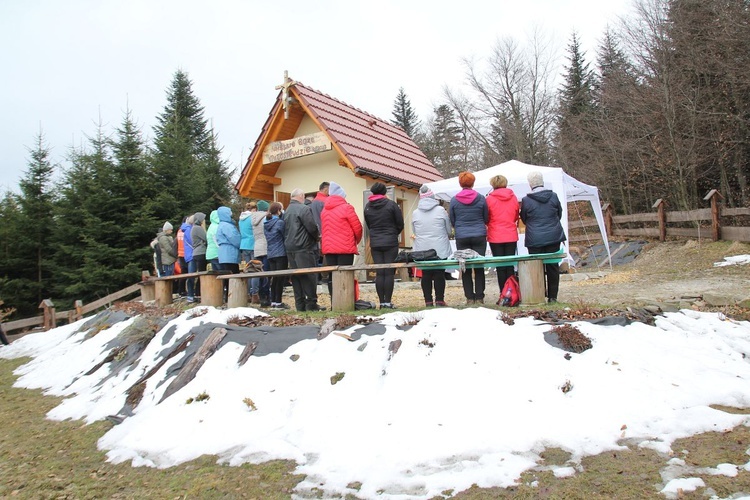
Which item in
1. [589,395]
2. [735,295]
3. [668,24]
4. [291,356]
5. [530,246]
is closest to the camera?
[589,395]

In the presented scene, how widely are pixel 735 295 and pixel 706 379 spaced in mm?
3939

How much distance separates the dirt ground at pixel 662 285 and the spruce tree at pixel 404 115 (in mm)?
36568

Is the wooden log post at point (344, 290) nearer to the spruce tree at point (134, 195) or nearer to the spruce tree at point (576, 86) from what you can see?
the spruce tree at point (134, 195)

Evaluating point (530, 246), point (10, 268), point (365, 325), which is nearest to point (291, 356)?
point (365, 325)

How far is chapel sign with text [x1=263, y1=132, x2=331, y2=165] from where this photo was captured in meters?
13.5

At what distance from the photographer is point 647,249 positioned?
672 inches

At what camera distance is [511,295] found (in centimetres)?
669

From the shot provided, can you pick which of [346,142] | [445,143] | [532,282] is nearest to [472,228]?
[532,282]

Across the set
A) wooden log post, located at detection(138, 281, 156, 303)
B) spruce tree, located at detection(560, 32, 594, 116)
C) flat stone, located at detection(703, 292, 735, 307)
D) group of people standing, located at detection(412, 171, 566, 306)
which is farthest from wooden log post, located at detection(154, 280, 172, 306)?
spruce tree, located at detection(560, 32, 594, 116)

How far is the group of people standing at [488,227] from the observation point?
274 inches

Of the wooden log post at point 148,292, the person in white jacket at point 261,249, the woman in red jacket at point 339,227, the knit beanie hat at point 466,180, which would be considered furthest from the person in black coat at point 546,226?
the wooden log post at point 148,292

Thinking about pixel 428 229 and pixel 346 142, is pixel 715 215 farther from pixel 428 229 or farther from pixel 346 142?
pixel 428 229

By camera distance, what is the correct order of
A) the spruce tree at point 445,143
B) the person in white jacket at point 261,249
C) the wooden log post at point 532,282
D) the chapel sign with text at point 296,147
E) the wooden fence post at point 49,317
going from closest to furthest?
the wooden log post at point 532,282, the person in white jacket at point 261,249, the chapel sign with text at point 296,147, the wooden fence post at point 49,317, the spruce tree at point 445,143

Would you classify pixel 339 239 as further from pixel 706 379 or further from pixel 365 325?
pixel 706 379
